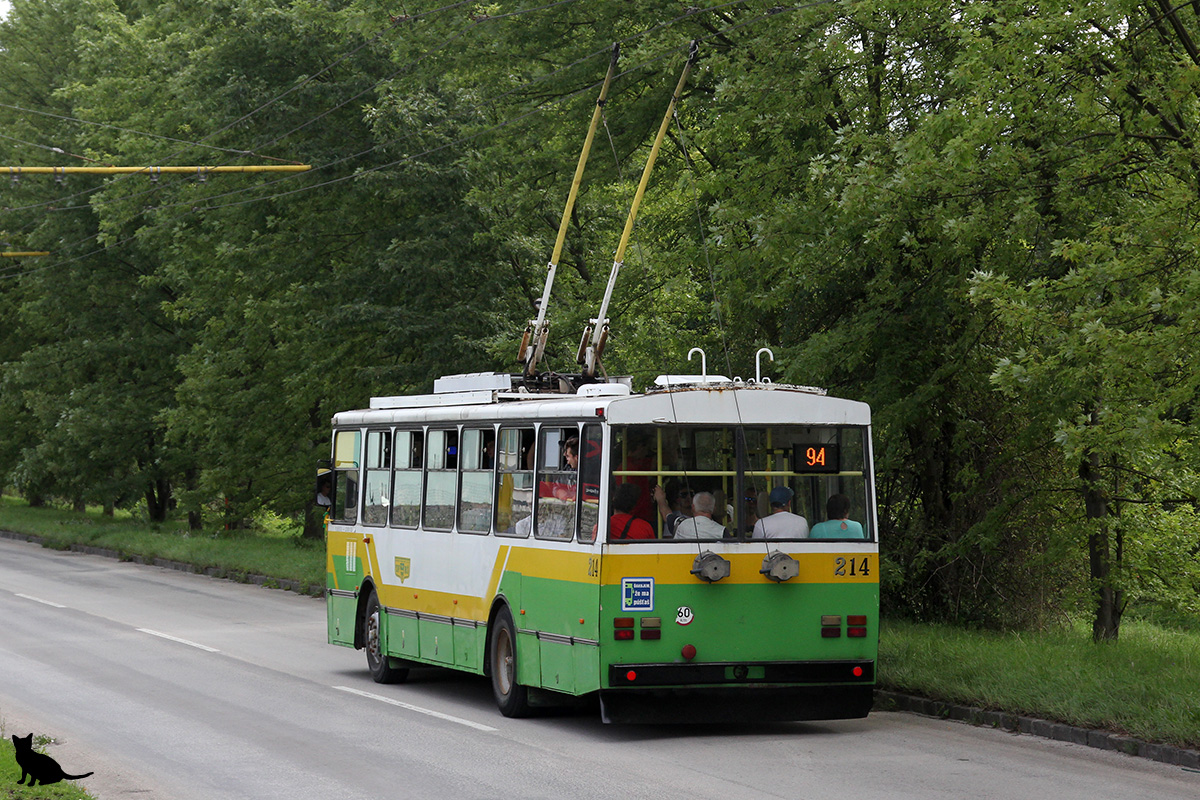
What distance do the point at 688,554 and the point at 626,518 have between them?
565 mm

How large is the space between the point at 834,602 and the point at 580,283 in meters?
17.5

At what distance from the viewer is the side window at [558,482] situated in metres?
13.5

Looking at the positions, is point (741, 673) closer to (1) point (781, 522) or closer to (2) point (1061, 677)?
(1) point (781, 522)

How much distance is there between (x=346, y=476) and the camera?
1891 centimetres

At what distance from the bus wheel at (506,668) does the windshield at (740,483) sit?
209cm

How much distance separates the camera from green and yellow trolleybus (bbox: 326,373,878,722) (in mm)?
13000

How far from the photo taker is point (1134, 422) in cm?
1354

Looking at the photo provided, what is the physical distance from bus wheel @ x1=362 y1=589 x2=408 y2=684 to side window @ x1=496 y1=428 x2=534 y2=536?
3.40 metres

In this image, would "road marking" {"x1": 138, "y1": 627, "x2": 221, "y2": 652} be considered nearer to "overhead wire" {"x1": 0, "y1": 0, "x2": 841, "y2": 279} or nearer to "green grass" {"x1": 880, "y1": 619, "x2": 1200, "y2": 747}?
"green grass" {"x1": 880, "y1": 619, "x2": 1200, "y2": 747}

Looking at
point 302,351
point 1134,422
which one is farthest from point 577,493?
point 302,351

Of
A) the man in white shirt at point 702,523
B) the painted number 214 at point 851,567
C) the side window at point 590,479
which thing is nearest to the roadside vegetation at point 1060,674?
the painted number 214 at point 851,567

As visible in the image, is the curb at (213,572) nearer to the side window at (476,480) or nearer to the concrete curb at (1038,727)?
the side window at (476,480)

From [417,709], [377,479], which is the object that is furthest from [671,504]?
[377,479]

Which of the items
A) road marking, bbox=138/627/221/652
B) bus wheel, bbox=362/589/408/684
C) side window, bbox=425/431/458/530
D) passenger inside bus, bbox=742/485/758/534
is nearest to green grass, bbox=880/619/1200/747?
passenger inside bus, bbox=742/485/758/534
